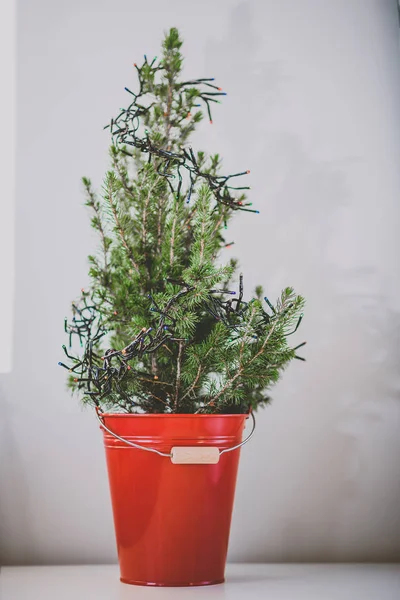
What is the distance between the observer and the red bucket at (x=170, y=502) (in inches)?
43.7

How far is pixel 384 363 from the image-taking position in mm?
1562

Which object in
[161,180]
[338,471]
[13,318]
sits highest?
[161,180]

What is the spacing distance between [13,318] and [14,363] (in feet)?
0.34

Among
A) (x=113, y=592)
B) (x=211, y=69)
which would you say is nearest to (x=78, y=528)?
(x=113, y=592)

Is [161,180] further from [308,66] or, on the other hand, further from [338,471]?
[338,471]

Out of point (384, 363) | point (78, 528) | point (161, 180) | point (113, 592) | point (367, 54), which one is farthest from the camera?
point (367, 54)

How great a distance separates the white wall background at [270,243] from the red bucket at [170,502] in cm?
35

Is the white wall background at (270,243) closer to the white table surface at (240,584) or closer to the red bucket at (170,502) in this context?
the white table surface at (240,584)

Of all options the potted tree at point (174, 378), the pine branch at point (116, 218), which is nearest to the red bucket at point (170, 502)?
the potted tree at point (174, 378)

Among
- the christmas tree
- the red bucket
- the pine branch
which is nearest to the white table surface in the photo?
the red bucket

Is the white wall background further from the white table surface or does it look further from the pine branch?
the pine branch

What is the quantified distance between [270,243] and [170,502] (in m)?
0.71

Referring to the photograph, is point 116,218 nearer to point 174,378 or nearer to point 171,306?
point 171,306

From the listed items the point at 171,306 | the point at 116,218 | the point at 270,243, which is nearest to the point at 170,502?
the point at 171,306
